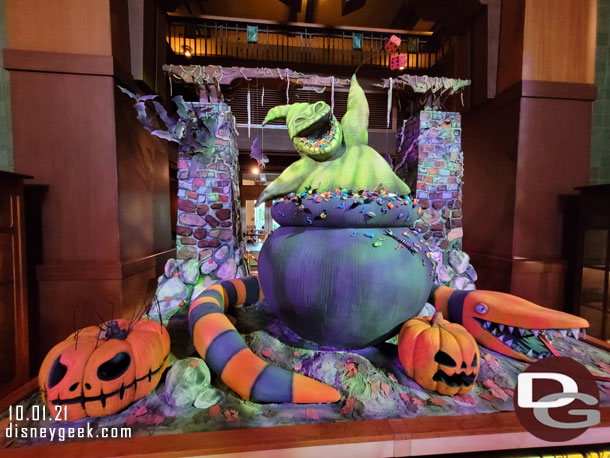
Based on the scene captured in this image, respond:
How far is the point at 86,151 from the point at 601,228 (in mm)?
5294

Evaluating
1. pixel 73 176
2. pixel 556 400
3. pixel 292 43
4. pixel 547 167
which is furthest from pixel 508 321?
pixel 292 43

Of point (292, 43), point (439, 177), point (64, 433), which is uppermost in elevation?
point (292, 43)

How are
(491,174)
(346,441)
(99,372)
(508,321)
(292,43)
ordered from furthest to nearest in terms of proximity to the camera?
(292,43), (491,174), (508,321), (99,372), (346,441)

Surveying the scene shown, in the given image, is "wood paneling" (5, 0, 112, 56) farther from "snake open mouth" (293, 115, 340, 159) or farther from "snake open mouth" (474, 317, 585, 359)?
"snake open mouth" (474, 317, 585, 359)

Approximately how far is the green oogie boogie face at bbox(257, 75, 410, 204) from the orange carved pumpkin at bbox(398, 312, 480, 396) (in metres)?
0.86

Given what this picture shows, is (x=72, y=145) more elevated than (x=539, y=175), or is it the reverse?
(x=72, y=145)

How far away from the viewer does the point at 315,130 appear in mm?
1656

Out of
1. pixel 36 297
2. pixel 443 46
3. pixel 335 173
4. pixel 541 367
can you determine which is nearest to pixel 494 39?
pixel 443 46

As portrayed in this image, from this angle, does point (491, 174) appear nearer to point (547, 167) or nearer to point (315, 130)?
point (547, 167)

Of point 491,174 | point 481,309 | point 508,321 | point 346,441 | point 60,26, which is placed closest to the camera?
point 346,441

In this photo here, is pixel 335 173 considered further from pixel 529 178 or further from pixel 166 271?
pixel 529 178

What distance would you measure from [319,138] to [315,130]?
0.05m

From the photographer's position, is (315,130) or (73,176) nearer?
(315,130)

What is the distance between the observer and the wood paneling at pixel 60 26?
95.4 inches
